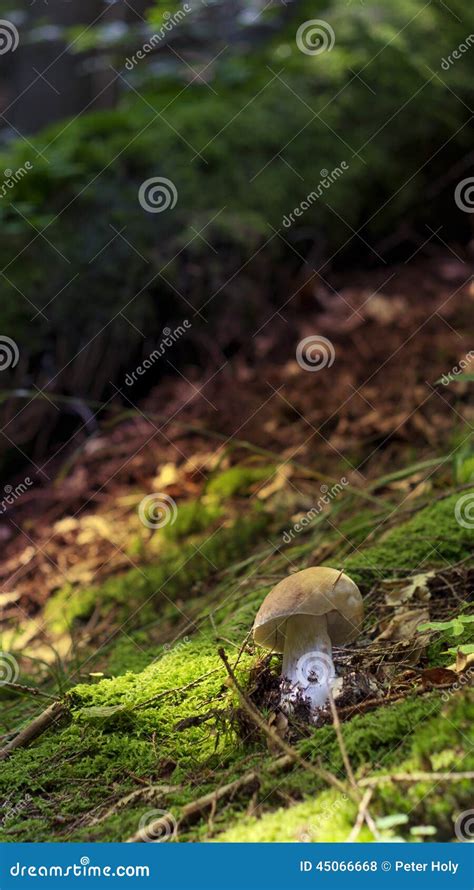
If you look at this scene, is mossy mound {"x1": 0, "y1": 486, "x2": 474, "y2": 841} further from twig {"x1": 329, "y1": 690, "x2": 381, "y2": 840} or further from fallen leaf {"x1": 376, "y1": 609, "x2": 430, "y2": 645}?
fallen leaf {"x1": 376, "y1": 609, "x2": 430, "y2": 645}

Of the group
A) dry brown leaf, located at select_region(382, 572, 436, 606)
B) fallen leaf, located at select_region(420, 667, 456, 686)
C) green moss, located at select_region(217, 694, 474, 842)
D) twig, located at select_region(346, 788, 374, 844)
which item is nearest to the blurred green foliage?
dry brown leaf, located at select_region(382, 572, 436, 606)

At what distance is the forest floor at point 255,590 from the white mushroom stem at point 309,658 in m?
0.07

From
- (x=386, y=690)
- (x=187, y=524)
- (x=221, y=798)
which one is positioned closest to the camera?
(x=221, y=798)

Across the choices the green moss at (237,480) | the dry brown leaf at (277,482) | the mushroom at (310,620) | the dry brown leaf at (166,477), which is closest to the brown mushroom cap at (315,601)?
the mushroom at (310,620)

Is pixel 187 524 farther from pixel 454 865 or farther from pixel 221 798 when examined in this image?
pixel 454 865

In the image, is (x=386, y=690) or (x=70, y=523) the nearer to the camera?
(x=386, y=690)

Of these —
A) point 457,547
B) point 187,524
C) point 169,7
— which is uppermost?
point 169,7

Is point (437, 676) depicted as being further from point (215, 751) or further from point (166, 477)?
point (166, 477)

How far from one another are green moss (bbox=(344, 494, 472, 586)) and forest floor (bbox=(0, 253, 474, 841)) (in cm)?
1

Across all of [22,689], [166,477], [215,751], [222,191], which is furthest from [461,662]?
[222,191]

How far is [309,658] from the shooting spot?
238 centimetres

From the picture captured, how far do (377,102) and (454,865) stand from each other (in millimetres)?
6433

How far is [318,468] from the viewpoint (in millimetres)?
4773

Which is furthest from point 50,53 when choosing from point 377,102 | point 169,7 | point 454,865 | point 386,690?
point 454,865
